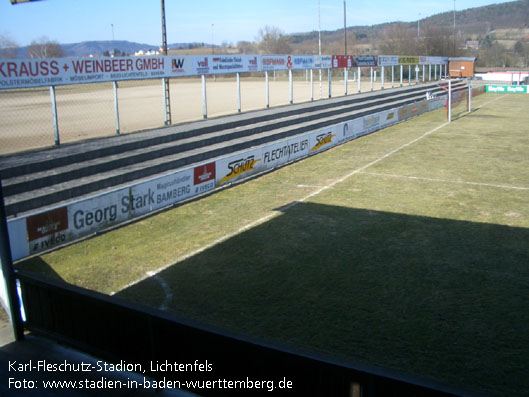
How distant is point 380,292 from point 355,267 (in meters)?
1.09

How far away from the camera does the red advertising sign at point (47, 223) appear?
9609 millimetres

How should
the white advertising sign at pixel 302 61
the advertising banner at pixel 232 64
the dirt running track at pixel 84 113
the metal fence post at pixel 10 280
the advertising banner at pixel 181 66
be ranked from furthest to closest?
the white advertising sign at pixel 302 61 → the advertising banner at pixel 232 64 → the advertising banner at pixel 181 66 → the dirt running track at pixel 84 113 → the metal fence post at pixel 10 280

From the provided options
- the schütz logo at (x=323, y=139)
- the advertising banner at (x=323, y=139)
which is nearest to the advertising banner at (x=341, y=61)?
the advertising banner at (x=323, y=139)

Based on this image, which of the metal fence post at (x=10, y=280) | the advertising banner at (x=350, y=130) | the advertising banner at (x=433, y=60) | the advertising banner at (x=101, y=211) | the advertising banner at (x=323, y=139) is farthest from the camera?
the advertising banner at (x=433, y=60)

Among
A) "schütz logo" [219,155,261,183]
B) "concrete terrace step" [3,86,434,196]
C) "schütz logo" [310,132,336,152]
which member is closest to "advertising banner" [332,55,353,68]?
"concrete terrace step" [3,86,434,196]

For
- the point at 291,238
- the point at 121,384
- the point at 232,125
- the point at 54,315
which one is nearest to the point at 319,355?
the point at 121,384

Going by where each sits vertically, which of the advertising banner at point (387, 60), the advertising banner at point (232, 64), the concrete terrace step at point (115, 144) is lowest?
the concrete terrace step at point (115, 144)

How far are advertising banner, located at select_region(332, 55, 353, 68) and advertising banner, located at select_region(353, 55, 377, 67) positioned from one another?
2.68 ft

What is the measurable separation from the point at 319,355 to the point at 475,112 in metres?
34.6

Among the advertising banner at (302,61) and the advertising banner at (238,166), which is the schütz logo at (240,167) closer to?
the advertising banner at (238,166)

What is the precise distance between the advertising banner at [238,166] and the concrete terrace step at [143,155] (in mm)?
1839

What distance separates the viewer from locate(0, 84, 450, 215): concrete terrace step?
1230 cm

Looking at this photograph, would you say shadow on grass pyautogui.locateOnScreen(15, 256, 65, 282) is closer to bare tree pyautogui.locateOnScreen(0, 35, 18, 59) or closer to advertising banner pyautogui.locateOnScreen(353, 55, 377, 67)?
bare tree pyautogui.locateOnScreen(0, 35, 18, 59)

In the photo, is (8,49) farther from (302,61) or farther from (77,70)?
(302,61)
